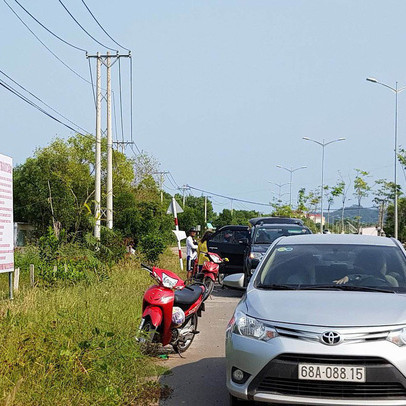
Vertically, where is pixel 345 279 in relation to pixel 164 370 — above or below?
above

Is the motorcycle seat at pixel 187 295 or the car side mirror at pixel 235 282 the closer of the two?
the car side mirror at pixel 235 282

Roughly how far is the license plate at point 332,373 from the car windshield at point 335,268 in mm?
1256

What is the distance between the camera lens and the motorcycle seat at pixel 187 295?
8594 mm

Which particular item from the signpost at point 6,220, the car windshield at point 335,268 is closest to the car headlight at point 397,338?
the car windshield at point 335,268

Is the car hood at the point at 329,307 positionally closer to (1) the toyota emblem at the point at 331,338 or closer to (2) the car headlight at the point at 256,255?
(1) the toyota emblem at the point at 331,338

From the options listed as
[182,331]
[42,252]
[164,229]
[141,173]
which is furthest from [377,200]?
[182,331]

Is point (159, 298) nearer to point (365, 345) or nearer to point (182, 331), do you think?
point (182, 331)

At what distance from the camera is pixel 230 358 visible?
5.66 metres

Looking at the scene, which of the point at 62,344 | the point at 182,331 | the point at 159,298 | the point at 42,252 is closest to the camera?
the point at 62,344

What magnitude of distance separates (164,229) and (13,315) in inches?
811

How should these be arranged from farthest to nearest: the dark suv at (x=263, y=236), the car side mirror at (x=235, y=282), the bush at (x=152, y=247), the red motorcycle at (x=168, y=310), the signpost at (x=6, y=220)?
the bush at (x=152, y=247)
the dark suv at (x=263, y=236)
the signpost at (x=6, y=220)
the red motorcycle at (x=168, y=310)
the car side mirror at (x=235, y=282)

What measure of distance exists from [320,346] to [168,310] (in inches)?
129

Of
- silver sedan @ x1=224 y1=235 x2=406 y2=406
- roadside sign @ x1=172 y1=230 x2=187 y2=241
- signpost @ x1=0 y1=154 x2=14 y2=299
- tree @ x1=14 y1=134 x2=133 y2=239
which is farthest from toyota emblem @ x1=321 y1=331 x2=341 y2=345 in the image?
tree @ x1=14 y1=134 x2=133 y2=239

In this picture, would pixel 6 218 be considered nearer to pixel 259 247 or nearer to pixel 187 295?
pixel 187 295
